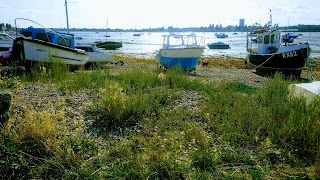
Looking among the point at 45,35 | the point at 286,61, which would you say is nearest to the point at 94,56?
the point at 45,35

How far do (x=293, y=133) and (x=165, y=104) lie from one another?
3015mm

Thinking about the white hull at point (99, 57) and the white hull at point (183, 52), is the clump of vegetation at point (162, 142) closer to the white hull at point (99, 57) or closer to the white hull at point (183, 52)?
the white hull at point (183, 52)

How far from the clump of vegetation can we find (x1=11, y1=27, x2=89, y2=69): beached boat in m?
6.09

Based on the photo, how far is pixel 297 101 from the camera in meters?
5.45

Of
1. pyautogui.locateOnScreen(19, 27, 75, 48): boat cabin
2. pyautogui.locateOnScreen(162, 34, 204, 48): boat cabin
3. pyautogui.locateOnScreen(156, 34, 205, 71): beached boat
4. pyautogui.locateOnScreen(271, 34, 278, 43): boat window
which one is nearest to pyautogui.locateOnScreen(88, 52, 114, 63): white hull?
pyautogui.locateOnScreen(19, 27, 75, 48): boat cabin

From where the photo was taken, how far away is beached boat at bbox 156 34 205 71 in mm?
15509

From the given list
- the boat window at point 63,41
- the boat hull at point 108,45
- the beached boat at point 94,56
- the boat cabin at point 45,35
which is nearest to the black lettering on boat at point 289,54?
the beached boat at point 94,56

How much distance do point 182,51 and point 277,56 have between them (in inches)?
289

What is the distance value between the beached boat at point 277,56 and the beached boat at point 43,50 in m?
12.6

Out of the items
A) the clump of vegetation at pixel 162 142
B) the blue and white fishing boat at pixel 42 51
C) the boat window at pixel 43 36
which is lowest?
the clump of vegetation at pixel 162 142

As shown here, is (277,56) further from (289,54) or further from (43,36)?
(43,36)

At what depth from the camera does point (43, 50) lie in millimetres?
11336

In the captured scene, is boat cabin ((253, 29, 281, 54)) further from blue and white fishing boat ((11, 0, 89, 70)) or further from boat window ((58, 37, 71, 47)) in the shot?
boat window ((58, 37, 71, 47))

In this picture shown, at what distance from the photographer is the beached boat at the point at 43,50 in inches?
437
